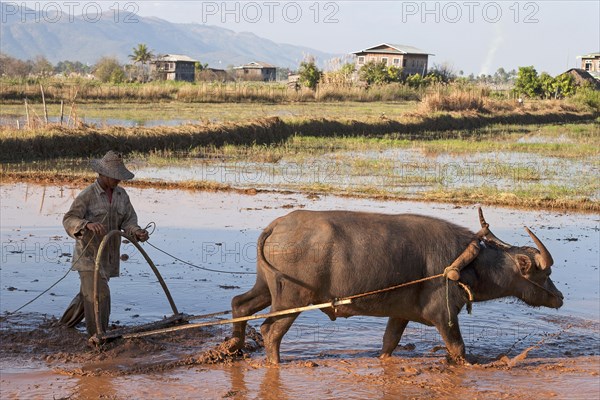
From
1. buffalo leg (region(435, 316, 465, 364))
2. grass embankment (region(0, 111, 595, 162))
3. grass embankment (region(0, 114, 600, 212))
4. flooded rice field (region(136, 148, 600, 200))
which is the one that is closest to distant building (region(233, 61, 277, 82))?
grass embankment (region(0, 111, 595, 162))

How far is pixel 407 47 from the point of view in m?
70.3

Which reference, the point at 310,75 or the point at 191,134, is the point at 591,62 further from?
the point at 191,134

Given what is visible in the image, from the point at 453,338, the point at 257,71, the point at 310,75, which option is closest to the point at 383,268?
the point at 453,338

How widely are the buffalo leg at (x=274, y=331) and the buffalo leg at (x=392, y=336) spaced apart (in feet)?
2.63

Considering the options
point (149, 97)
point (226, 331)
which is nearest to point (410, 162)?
point (226, 331)

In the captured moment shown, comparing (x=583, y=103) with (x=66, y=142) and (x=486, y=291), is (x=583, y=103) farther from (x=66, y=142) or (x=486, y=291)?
(x=486, y=291)

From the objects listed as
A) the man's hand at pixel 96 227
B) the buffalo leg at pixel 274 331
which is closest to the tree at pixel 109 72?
the man's hand at pixel 96 227

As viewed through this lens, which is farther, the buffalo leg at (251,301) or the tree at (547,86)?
the tree at (547,86)

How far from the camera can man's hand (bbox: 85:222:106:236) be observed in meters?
5.47

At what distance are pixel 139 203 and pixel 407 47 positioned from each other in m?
60.9

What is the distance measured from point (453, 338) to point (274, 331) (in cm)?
122

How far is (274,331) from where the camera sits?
5.48 meters

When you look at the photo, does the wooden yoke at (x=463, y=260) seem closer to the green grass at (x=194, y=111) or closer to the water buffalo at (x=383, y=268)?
the water buffalo at (x=383, y=268)

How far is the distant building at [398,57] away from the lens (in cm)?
6631
